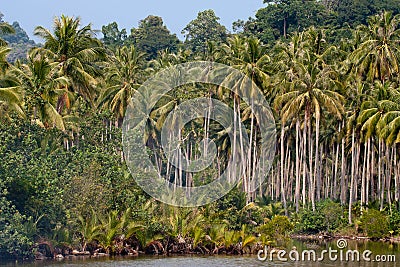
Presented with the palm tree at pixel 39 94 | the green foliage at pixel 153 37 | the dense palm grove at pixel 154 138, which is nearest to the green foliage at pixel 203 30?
the green foliage at pixel 153 37

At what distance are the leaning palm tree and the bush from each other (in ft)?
63.9

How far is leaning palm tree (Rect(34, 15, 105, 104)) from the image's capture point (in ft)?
139

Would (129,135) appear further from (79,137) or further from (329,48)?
(329,48)

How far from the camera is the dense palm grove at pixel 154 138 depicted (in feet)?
112

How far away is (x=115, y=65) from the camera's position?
57.4 m

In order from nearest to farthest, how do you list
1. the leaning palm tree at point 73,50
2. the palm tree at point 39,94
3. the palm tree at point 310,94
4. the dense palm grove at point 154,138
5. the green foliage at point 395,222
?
the dense palm grove at point 154,138
the palm tree at point 39,94
the leaning palm tree at point 73,50
the green foliage at point 395,222
the palm tree at point 310,94

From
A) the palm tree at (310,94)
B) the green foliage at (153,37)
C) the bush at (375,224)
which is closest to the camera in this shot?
the bush at (375,224)

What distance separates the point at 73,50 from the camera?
43.4m

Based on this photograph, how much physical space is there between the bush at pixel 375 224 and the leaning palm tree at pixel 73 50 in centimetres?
1949

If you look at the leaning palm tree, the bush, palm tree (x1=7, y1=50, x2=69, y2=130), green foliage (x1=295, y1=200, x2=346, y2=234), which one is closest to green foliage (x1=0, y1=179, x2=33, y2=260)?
palm tree (x1=7, y1=50, x2=69, y2=130)

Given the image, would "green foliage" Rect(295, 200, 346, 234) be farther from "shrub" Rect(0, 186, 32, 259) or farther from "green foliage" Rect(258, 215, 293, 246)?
"shrub" Rect(0, 186, 32, 259)

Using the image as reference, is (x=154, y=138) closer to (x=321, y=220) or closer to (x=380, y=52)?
(x=321, y=220)

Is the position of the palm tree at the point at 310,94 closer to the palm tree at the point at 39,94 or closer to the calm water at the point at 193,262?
the calm water at the point at 193,262

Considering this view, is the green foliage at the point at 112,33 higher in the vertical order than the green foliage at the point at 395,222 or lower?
higher
